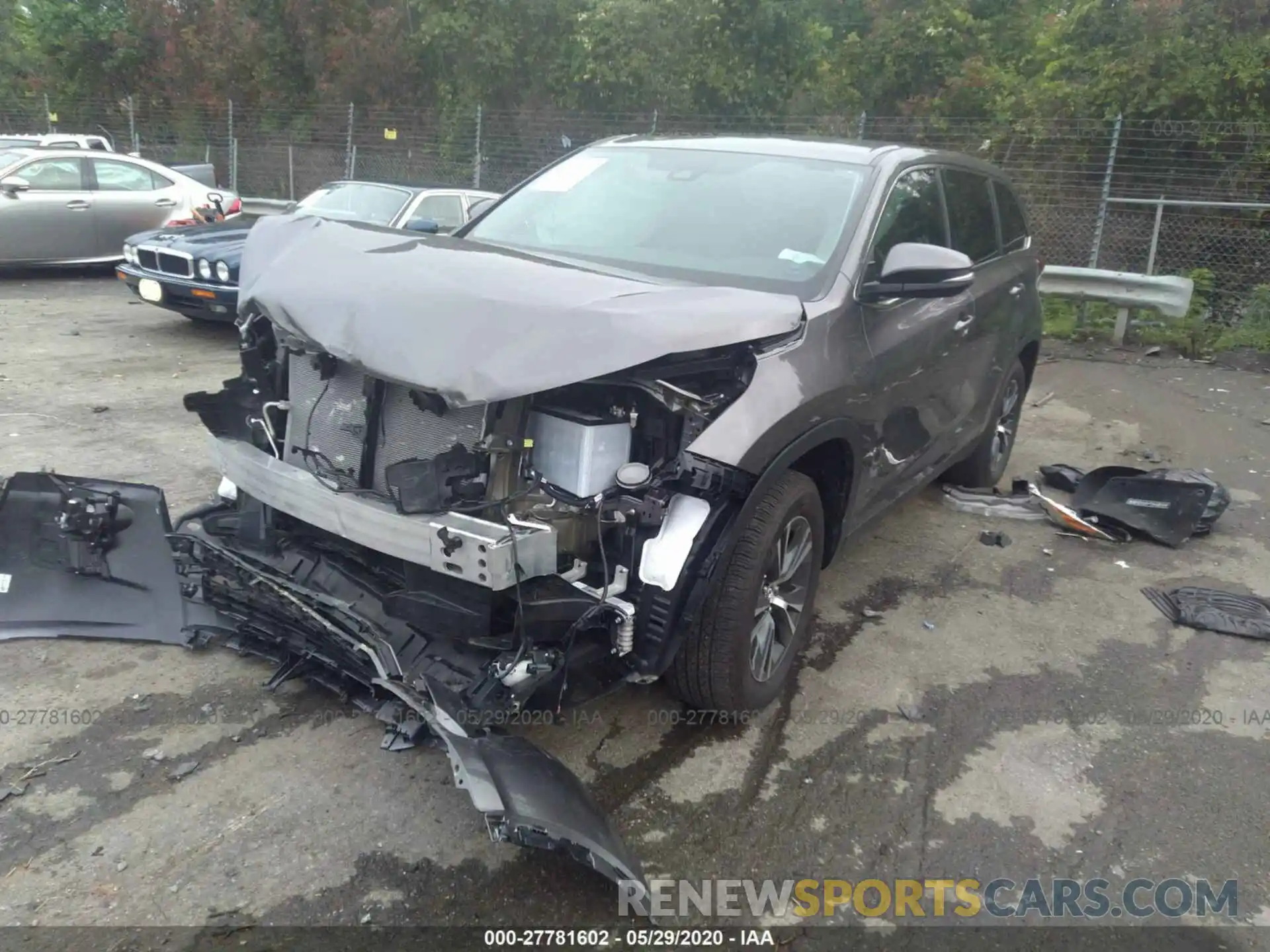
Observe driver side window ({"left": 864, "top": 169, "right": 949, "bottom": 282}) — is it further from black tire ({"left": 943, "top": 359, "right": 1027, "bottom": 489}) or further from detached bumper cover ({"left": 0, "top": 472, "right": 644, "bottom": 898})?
detached bumper cover ({"left": 0, "top": 472, "right": 644, "bottom": 898})

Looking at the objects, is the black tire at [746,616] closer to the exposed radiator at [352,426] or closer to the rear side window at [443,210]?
the exposed radiator at [352,426]

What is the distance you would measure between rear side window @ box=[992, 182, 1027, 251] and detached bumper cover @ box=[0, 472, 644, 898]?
4.22m

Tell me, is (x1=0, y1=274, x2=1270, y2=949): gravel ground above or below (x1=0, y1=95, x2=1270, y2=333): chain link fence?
below

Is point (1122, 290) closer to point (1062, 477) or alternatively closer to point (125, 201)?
point (1062, 477)

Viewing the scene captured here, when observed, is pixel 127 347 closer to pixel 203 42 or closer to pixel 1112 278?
pixel 1112 278

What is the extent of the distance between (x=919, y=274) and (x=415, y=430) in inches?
73.7

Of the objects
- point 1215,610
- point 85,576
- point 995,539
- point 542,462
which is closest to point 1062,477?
point 995,539

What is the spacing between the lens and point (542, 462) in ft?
9.69

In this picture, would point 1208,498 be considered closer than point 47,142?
Yes

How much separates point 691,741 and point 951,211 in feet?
9.56

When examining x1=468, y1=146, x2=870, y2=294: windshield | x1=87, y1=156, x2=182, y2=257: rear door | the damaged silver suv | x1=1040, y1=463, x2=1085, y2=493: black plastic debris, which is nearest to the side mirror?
the damaged silver suv

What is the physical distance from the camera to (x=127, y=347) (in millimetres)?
8789

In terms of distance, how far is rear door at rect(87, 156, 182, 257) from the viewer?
11.8m

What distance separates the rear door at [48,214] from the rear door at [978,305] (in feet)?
35.1
